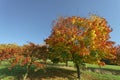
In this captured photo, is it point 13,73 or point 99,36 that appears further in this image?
point 13,73

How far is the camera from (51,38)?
103ft

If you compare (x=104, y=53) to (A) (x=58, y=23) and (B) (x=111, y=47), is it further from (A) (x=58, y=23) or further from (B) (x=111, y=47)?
(A) (x=58, y=23)

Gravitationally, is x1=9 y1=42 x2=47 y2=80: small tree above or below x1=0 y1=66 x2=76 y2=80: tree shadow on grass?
above

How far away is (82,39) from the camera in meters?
29.9

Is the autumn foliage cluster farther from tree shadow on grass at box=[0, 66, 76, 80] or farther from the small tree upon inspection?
tree shadow on grass at box=[0, 66, 76, 80]

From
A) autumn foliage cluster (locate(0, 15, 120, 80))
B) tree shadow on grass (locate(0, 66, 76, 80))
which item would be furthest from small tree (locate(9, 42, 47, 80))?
tree shadow on grass (locate(0, 66, 76, 80))

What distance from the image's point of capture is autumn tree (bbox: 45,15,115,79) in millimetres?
29797

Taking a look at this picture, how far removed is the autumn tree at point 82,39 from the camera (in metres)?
29.8

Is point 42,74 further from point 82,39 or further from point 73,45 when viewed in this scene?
point 82,39

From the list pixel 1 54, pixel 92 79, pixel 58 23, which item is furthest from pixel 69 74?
pixel 1 54

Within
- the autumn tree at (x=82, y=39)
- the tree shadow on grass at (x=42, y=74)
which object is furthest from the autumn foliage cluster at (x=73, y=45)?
the tree shadow on grass at (x=42, y=74)

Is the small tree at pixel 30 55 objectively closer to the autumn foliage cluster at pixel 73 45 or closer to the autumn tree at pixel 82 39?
the autumn foliage cluster at pixel 73 45

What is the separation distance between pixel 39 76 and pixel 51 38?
222 inches

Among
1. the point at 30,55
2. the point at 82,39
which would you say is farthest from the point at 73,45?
the point at 30,55
